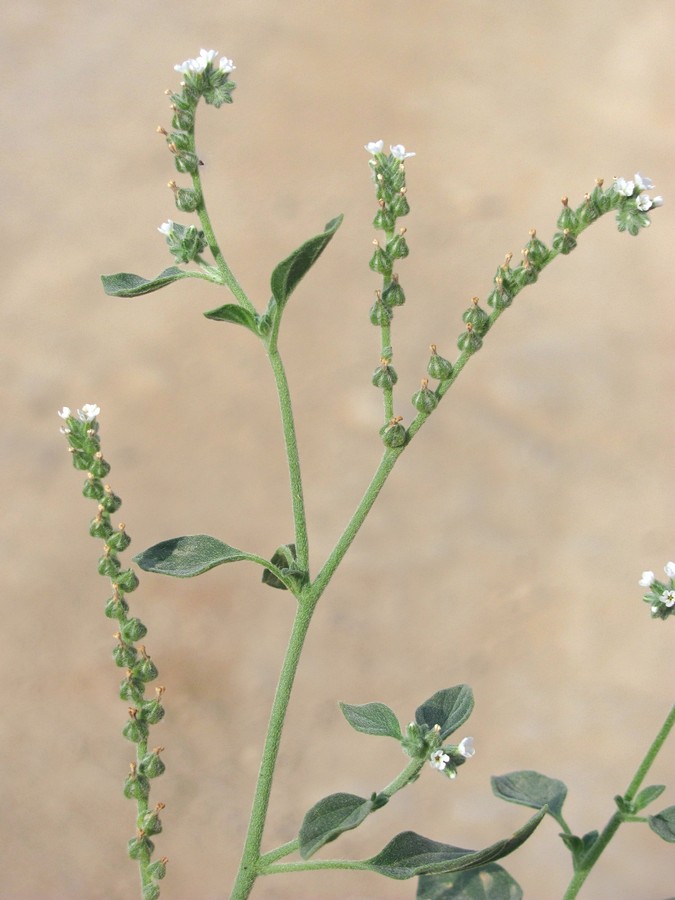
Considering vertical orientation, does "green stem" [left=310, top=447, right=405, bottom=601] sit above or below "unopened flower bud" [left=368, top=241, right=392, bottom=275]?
below

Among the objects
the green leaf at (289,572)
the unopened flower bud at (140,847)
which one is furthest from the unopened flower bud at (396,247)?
the unopened flower bud at (140,847)

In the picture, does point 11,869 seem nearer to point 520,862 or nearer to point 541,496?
point 520,862

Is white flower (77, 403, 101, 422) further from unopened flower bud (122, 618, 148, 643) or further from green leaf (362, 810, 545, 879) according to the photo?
green leaf (362, 810, 545, 879)

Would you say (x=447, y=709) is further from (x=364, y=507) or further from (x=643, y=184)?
(x=643, y=184)

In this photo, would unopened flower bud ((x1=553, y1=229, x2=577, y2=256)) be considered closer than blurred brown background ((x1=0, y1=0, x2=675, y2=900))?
Yes

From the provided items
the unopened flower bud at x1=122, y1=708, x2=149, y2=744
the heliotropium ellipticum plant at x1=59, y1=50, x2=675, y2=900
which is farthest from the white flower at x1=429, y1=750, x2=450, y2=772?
the unopened flower bud at x1=122, y1=708, x2=149, y2=744

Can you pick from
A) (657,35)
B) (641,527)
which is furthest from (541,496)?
(657,35)

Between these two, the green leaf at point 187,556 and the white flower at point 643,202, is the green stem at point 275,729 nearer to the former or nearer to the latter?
the green leaf at point 187,556
